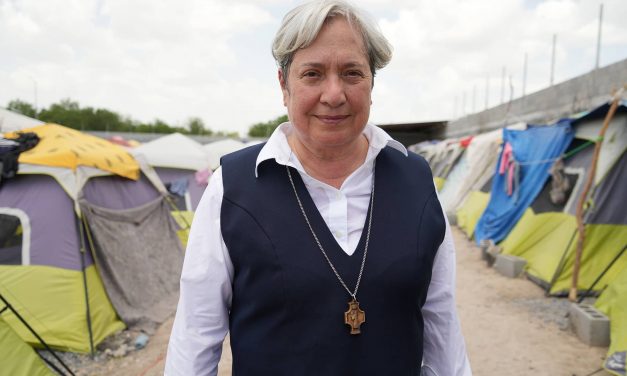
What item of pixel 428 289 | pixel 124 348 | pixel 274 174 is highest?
pixel 274 174

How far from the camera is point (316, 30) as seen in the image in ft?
3.65

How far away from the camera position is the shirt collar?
123 centimetres

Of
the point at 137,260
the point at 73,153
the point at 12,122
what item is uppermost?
the point at 12,122

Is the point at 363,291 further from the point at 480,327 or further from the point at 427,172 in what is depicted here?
the point at 480,327

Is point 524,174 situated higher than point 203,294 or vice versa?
point 524,174

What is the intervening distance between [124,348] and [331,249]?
12.3ft

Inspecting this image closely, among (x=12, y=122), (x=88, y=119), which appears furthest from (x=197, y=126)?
(x=12, y=122)

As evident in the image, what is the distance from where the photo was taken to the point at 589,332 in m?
3.81

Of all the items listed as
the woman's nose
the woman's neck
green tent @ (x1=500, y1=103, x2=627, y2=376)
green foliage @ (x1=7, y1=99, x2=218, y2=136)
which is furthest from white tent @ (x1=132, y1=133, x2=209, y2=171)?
green foliage @ (x1=7, y1=99, x2=218, y2=136)

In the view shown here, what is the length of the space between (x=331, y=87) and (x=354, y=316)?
600mm

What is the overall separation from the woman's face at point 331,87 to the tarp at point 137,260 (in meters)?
3.91

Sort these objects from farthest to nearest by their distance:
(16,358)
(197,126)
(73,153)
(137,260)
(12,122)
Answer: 1. (197,126)
2. (12,122)
3. (137,260)
4. (73,153)
5. (16,358)

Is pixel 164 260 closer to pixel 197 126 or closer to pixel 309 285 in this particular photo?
pixel 309 285

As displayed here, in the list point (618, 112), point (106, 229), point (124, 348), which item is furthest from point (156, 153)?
point (618, 112)
